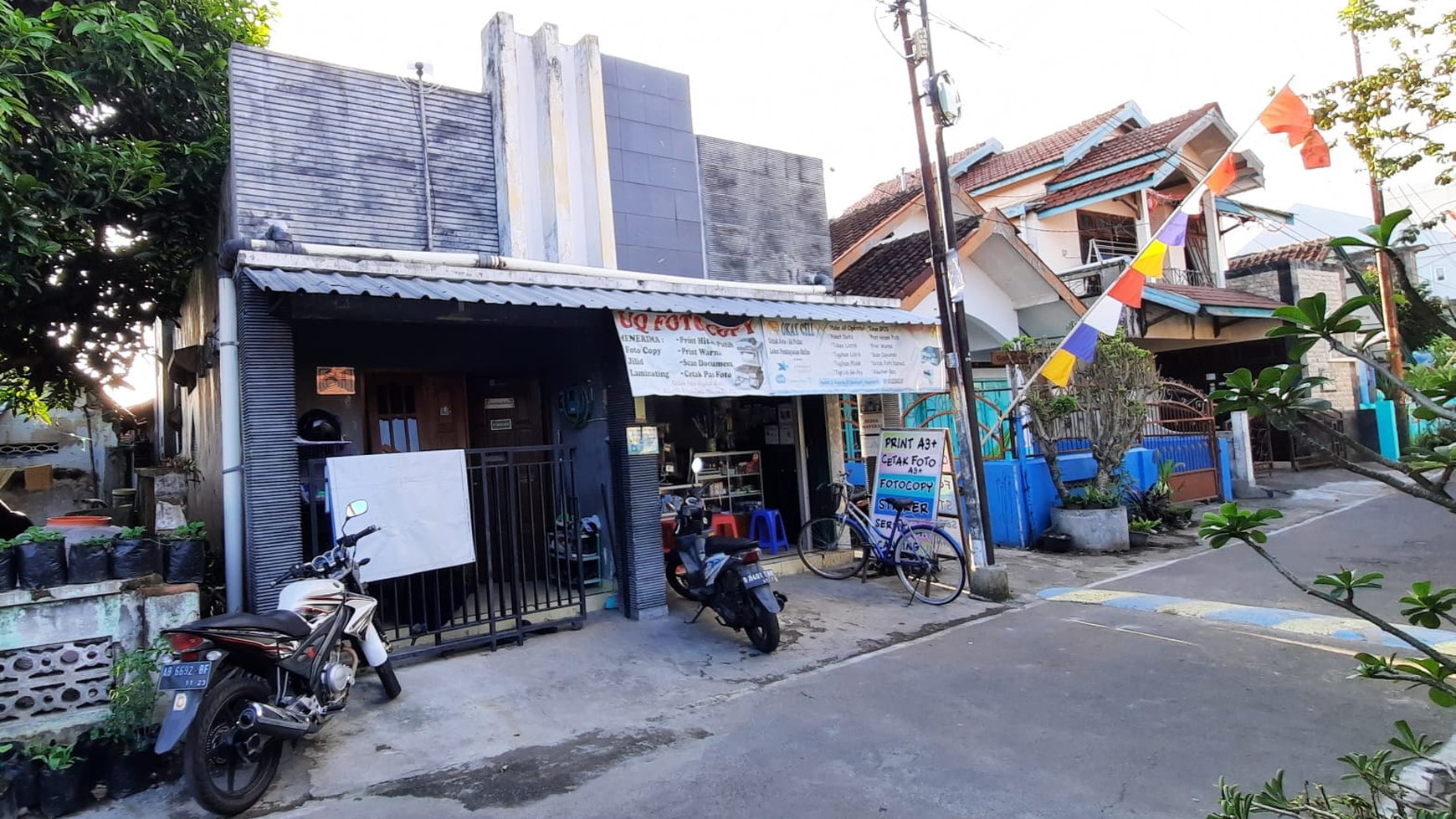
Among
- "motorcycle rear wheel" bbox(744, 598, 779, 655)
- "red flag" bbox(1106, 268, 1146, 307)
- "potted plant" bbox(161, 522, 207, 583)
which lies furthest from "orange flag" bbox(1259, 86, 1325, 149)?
"potted plant" bbox(161, 522, 207, 583)

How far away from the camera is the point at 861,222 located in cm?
1456

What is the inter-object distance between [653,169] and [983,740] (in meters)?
6.11

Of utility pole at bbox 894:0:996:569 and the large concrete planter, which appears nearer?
utility pole at bbox 894:0:996:569

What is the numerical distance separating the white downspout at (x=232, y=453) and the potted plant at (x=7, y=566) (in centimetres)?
123

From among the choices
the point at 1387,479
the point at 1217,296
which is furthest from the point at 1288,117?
the point at 1217,296

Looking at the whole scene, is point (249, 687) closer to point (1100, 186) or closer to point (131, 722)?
point (131, 722)

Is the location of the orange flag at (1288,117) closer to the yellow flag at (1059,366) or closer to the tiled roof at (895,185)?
the yellow flag at (1059,366)

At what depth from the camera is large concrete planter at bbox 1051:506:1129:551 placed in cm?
1053

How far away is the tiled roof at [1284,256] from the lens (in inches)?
785

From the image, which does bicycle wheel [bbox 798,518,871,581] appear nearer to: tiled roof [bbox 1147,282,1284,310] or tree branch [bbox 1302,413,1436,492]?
tree branch [bbox 1302,413,1436,492]

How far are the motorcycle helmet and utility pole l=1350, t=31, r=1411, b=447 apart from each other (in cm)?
730

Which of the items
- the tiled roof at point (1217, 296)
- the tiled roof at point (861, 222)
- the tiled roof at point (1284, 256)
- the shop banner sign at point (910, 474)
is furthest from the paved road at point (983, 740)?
the tiled roof at point (1284, 256)

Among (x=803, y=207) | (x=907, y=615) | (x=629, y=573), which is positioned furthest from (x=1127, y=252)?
(x=629, y=573)

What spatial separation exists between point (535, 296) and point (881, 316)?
3.74 meters
